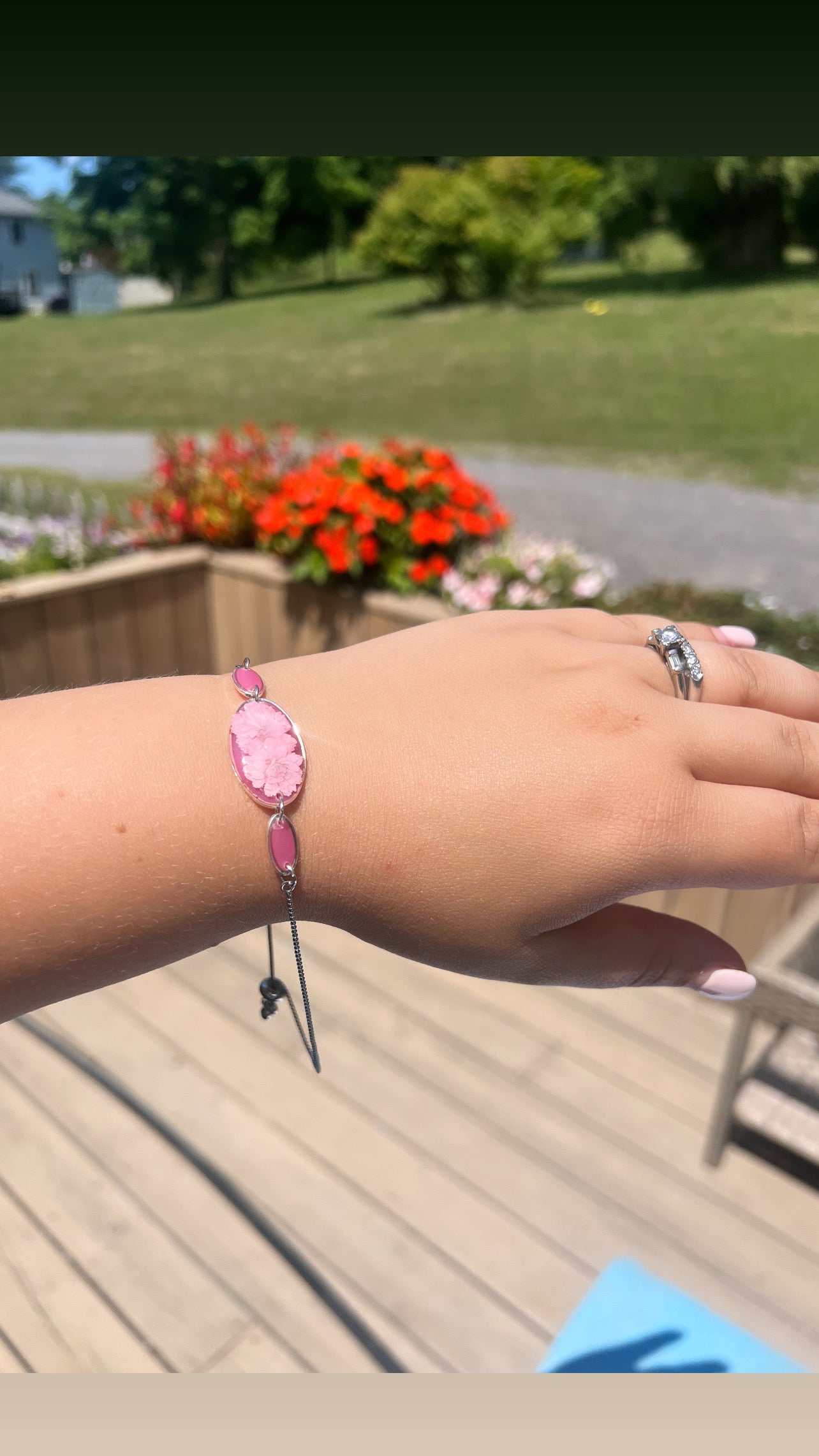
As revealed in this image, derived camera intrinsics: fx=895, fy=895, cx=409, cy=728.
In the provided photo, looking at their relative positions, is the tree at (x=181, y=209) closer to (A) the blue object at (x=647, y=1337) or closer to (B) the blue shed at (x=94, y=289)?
(B) the blue shed at (x=94, y=289)

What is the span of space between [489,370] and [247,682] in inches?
452

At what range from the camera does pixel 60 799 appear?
0.54 m

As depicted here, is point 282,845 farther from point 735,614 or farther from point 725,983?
point 735,614

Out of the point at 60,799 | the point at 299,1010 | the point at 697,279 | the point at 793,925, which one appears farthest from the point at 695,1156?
the point at 697,279

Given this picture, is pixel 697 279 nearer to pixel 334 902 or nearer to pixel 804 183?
pixel 804 183

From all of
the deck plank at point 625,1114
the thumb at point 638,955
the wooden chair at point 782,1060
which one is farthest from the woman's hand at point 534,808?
the deck plank at point 625,1114

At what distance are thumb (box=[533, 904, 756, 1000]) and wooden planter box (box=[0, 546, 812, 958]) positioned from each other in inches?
96.6

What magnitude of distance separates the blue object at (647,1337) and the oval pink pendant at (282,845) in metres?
1.78

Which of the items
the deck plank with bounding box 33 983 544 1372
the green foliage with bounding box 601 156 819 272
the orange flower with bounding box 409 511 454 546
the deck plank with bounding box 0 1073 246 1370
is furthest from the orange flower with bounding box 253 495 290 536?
the green foliage with bounding box 601 156 819 272

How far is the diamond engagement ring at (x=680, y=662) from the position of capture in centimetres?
76

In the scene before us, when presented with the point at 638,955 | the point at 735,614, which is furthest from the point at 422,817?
the point at 735,614

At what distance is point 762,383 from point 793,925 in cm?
616

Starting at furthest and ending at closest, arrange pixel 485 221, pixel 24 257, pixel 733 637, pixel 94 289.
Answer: pixel 94 289, pixel 485 221, pixel 24 257, pixel 733 637

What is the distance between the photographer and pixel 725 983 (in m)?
0.69
